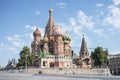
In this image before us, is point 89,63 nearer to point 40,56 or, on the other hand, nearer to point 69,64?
point 69,64

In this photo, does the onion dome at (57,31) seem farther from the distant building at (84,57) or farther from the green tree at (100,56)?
the green tree at (100,56)

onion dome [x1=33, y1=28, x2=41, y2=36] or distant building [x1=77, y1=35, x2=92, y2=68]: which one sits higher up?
onion dome [x1=33, y1=28, x2=41, y2=36]

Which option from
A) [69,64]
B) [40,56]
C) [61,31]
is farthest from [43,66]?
[61,31]

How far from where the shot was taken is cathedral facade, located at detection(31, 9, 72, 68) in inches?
4958

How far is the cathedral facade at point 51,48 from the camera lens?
12594 cm

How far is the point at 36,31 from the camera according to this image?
142m

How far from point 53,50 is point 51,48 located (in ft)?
9.85

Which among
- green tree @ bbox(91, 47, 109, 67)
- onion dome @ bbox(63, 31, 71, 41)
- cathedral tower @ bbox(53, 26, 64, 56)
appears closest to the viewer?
green tree @ bbox(91, 47, 109, 67)

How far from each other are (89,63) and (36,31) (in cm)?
3367

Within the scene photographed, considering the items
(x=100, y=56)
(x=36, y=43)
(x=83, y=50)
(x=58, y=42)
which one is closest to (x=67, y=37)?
(x=83, y=50)

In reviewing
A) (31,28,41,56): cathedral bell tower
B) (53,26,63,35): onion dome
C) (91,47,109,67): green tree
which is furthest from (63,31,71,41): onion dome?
(91,47,109,67): green tree

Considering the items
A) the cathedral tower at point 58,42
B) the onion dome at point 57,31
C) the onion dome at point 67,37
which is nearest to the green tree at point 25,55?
the cathedral tower at point 58,42

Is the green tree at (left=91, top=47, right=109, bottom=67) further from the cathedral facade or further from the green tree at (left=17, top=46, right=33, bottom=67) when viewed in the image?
the green tree at (left=17, top=46, right=33, bottom=67)

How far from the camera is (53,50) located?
133 metres
